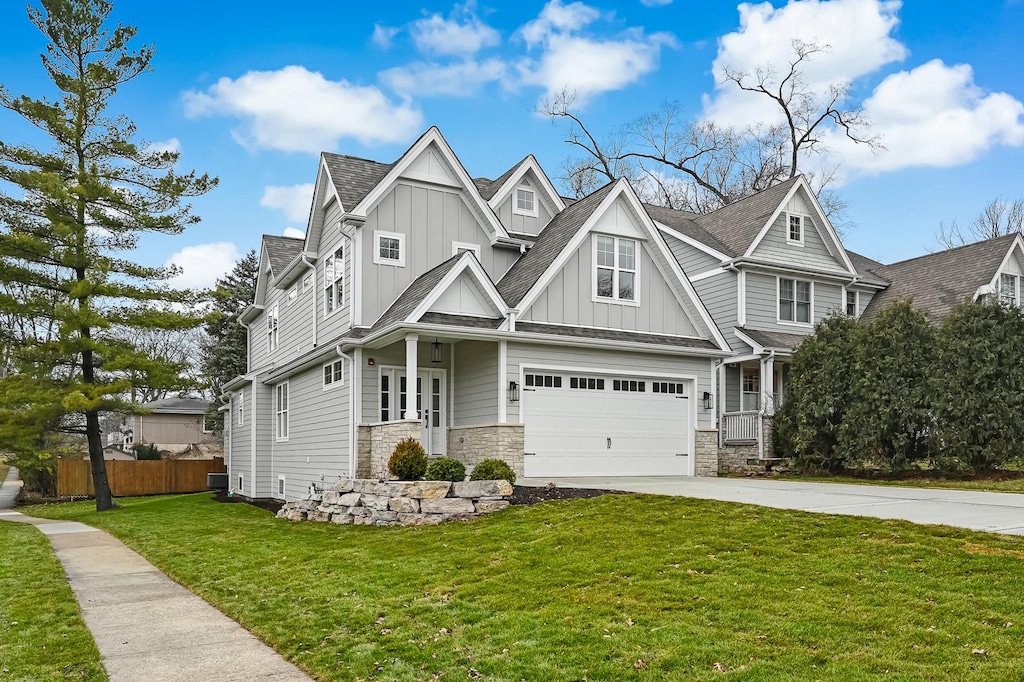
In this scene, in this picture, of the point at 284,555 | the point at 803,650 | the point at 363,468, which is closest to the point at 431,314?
the point at 363,468

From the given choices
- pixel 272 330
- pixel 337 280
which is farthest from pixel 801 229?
pixel 272 330

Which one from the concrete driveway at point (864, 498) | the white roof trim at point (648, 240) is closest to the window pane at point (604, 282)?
the white roof trim at point (648, 240)

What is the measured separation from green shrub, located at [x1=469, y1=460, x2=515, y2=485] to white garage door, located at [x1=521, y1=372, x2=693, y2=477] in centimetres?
324

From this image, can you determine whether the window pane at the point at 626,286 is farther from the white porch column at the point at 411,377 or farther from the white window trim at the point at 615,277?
the white porch column at the point at 411,377

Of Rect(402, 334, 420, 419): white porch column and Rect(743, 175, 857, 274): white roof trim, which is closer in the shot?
Rect(402, 334, 420, 419): white porch column

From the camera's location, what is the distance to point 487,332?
1611 cm

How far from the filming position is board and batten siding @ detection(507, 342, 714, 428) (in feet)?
55.1

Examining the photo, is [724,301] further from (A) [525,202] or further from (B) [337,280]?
(B) [337,280]

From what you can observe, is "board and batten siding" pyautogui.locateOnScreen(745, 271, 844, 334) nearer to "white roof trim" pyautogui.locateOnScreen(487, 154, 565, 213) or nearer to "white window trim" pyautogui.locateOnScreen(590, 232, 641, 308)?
"white window trim" pyautogui.locateOnScreen(590, 232, 641, 308)

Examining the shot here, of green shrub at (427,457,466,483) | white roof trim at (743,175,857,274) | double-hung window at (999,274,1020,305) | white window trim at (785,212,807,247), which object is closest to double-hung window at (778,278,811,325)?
white window trim at (785,212,807,247)

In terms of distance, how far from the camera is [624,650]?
19.5 ft

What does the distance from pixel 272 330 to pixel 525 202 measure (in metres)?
8.86

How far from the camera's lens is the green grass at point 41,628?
6428mm

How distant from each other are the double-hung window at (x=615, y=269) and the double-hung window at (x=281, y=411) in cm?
895
